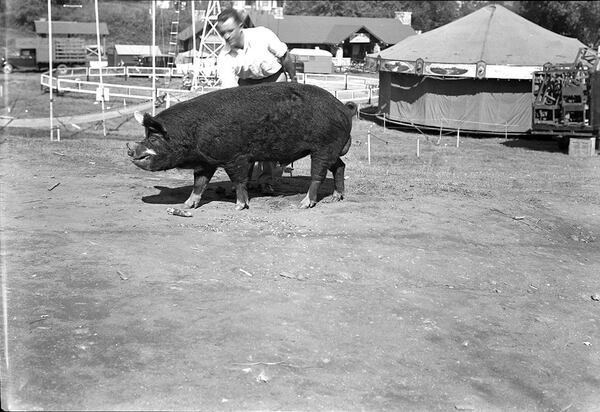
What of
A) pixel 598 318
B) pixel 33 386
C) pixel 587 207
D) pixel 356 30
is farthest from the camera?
pixel 356 30

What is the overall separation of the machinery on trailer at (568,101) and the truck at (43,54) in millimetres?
40783

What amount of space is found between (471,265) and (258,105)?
3515 millimetres

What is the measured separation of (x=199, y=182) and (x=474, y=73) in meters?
18.9

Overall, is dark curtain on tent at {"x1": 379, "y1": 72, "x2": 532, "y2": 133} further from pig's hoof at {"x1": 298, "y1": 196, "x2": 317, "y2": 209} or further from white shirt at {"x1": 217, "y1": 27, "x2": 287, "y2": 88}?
pig's hoof at {"x1": 298, "y1": 196, "x2": 317, "y2": 209}

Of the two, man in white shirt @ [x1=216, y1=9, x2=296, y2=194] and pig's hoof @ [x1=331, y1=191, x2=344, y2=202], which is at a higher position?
man in white shirt @ [x1=216, y1=9, x2=296, y2=194]

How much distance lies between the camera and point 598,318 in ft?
25.8

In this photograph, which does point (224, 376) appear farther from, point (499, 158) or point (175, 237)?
point (499, 158)

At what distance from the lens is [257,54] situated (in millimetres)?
11406

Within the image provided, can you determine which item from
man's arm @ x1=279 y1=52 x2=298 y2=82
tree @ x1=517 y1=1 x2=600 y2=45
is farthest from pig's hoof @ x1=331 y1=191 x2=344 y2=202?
tree @ x1=517 y1=1 x2=600 y2=45

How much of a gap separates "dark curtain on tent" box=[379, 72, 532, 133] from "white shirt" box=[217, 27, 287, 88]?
17755 millimetres

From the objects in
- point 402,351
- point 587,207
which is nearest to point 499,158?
point 587,207

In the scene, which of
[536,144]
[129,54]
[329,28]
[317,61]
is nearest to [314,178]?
[536,144]

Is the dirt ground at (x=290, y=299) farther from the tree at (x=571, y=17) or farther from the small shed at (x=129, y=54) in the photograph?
the tree at (x=571, y=17)

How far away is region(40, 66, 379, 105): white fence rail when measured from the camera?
110 ft
